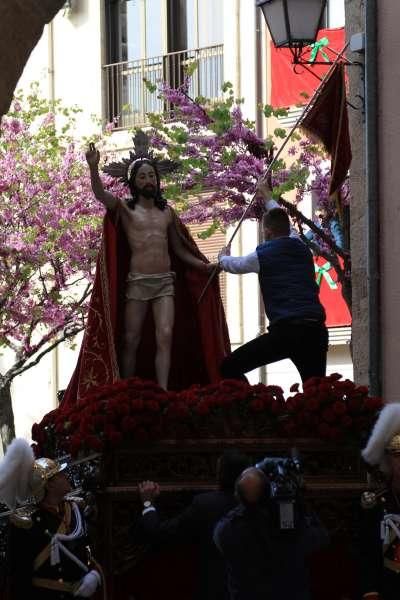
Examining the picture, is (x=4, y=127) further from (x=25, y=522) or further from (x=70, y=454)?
(x=25, y=522)

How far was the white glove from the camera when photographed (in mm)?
8047

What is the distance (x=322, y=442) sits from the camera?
950 centimetres

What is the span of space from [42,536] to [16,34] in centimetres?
246

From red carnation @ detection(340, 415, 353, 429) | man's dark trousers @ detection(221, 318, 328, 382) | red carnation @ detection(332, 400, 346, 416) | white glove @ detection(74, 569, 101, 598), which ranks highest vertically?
man's dark trousers @ detection(221, 318, 328, 382)

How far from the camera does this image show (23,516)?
26.3ft

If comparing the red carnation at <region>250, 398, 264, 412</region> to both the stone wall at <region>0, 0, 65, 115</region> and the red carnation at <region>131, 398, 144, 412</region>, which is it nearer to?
the red carnation at <region>131, 398, 144, 412</region>

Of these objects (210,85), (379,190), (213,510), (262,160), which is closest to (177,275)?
(379,190)

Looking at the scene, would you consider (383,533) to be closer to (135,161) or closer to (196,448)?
(196,448)

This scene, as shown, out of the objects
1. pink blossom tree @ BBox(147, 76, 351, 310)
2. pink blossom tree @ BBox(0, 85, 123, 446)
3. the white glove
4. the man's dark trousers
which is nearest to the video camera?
the white glove

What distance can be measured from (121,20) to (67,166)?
4.77 meters

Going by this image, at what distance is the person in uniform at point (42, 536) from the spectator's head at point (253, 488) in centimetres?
108

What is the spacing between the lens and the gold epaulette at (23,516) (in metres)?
8.00

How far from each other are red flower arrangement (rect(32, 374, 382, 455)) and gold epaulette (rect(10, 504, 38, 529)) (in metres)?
1.27

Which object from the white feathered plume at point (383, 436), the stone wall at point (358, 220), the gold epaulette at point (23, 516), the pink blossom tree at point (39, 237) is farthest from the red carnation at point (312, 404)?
the pink blossom tree at point (39, 237)
